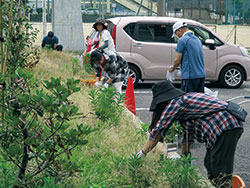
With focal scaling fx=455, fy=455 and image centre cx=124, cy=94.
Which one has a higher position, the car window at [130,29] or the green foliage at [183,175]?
the car window at [130,29]

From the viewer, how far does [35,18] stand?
99.0ft

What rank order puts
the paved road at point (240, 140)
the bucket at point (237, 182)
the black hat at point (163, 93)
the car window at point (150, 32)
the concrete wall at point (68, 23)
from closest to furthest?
1. the black hat at point (163, 93)
2. the bucket at point (237, 182)
3. the paved road at point (240, 140)
4. the car window at point (150, 32)
5. the concrete wall at point (68, 23)

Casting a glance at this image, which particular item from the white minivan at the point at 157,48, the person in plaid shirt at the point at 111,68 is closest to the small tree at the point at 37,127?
the person in plaid shirt at the point at 111,68

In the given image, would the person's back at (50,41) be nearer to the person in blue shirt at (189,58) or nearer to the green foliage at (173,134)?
the person in blue shirt at (189,58)

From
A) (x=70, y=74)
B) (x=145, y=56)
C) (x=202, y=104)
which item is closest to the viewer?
(x=202, y=104)

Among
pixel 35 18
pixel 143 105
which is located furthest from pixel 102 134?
pixel 35 18

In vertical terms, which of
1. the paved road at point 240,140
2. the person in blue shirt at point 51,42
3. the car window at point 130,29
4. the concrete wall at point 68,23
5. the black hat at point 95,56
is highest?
the concrete wall at point 68,23

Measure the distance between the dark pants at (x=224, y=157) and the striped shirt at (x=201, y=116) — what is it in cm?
5

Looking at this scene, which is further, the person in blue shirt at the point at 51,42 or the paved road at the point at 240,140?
the person in blue shirt at the point at 51,42

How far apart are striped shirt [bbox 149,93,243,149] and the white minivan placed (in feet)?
24.3

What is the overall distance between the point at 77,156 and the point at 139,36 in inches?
299

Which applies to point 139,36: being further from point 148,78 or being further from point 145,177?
point 145,177

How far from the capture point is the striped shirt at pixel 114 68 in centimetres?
776

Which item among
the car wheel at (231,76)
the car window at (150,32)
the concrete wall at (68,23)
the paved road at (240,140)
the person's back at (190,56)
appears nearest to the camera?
the paved road at (240,140)
